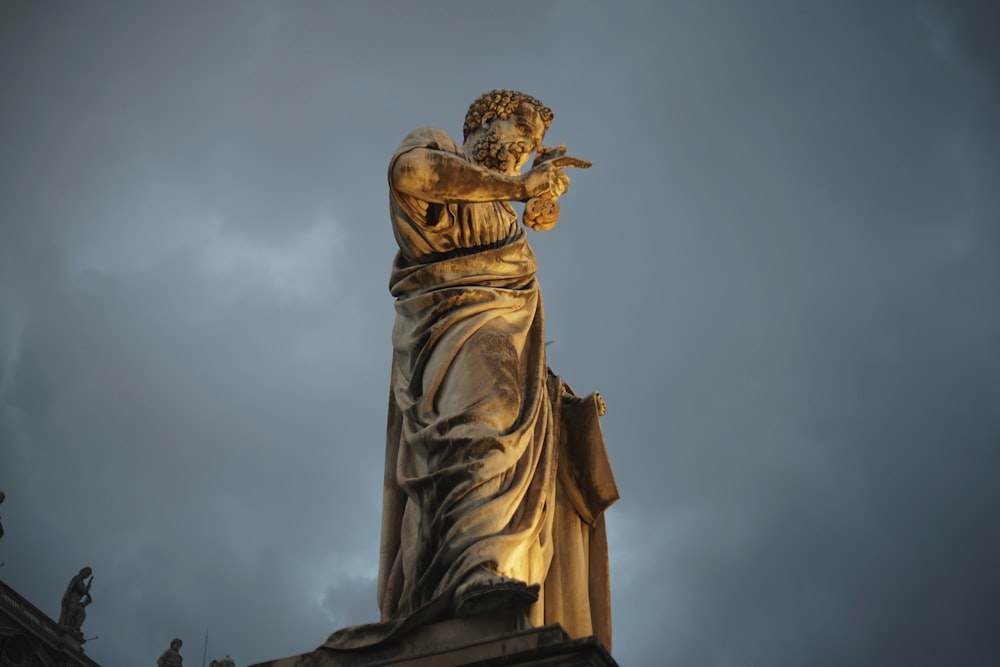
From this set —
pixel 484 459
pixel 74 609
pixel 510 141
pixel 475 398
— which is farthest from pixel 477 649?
pixel 74 609

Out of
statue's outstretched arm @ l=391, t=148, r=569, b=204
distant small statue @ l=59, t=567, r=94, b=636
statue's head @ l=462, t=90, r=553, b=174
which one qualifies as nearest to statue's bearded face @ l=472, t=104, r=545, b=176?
statue's head @ l=462, t=90, r=553, b=174

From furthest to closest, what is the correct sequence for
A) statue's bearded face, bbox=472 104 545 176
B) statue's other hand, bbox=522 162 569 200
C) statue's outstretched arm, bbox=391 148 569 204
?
1. statue's bearded face, bbox=472 104 545 176
2. statue's other hand, bbox=522 162 569 200
3. statue's outstretched arm, bbox=391 148 569 204

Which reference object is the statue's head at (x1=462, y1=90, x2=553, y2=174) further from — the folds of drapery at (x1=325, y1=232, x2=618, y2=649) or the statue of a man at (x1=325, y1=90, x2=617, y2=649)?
the folds of drapery at (x1=325, y1=232, x2=618, y2=649)

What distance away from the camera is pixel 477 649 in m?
5.68

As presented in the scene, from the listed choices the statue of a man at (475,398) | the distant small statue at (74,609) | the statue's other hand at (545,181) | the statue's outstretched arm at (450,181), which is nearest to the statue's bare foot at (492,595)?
the statue of a man at (475,398)

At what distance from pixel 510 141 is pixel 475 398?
215cm

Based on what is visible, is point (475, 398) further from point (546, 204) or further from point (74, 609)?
point (74, 609)

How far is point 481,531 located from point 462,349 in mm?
1303

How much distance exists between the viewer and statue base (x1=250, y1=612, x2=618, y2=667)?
5.43m

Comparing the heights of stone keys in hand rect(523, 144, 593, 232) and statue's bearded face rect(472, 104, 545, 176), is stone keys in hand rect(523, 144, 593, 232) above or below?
below

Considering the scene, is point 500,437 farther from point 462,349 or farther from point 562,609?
point 562,609

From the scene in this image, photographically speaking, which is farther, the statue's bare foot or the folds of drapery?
the folds of drapery

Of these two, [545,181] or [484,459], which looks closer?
[484,459]

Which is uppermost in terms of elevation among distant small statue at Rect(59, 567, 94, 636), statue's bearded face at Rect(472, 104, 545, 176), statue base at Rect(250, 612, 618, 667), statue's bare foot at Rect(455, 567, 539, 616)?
distant small statue at Rect(59, 567, 94, 636)
